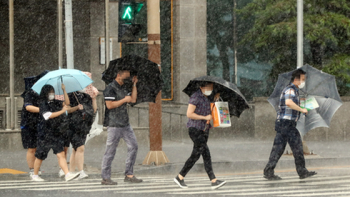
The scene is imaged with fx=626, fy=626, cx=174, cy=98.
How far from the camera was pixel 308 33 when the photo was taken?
1692 cm

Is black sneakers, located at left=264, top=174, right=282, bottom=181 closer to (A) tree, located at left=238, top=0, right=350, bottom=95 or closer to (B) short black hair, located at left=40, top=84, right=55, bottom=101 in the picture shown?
(B) short black hair, located at left=40, top=84, right=55, bottom=101

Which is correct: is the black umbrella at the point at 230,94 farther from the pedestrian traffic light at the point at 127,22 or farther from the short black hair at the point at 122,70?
the pedestrian traffic light at the point at 127,22

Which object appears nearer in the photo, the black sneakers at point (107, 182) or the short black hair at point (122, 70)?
the black sneakers at point (107, 182)

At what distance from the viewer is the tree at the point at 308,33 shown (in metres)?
17.0

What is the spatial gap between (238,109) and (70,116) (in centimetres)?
285

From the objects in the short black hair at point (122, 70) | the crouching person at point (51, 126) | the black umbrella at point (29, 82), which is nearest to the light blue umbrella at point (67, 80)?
the crouching person at point (51, 126)

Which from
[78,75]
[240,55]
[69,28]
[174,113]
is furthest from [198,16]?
[78,75]

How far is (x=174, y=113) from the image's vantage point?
18.7m

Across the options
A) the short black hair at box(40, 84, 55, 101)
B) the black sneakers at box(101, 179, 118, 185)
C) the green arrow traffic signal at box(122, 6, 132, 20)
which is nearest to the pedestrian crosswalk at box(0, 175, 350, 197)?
the black sneakers at box(101, 179, 118, 185)

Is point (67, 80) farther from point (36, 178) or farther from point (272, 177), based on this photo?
point (272, 177)

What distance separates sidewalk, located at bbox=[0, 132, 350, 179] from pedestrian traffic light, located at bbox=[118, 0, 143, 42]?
2.47 m

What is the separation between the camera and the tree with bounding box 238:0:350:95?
1705 centimetres

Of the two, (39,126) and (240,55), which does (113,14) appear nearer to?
(240,55)

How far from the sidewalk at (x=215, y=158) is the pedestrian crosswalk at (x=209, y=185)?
843mm
